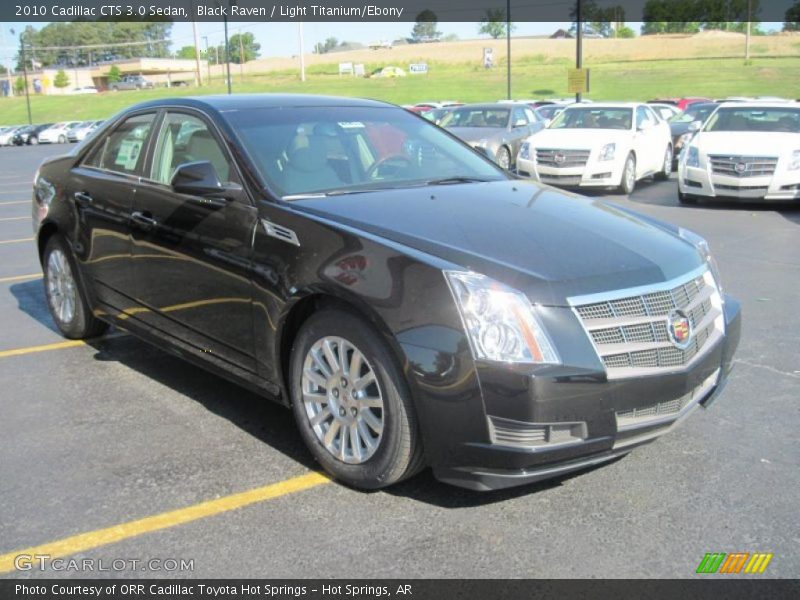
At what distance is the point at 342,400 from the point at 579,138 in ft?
39.5

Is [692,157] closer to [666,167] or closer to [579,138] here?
[579,138]

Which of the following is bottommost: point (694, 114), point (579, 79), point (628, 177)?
point (628, 177)

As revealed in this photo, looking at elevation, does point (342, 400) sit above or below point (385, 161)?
below

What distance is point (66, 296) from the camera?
589cm

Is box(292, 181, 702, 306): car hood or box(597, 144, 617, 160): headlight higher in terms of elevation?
box(292, 181, 702, 306): car hood

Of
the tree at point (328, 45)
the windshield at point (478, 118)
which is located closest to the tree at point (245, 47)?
the tree at point (328, 45)

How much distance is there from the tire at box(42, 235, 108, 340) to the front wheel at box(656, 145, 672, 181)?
1387 cm

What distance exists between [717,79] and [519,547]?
6901cm

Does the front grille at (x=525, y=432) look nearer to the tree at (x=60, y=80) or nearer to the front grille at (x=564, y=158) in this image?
the front grille at (x=564, y=158)

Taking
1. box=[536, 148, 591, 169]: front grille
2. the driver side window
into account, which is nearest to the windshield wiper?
the driver side window

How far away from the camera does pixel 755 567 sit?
294cm

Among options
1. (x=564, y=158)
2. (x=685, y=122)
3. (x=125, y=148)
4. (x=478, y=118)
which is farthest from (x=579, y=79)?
(x=125, y=148)

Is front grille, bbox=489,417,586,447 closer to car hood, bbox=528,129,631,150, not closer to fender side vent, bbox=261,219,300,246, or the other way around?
fender side vent, bbox=261,219,300,246

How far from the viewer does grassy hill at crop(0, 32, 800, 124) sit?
65188mm
